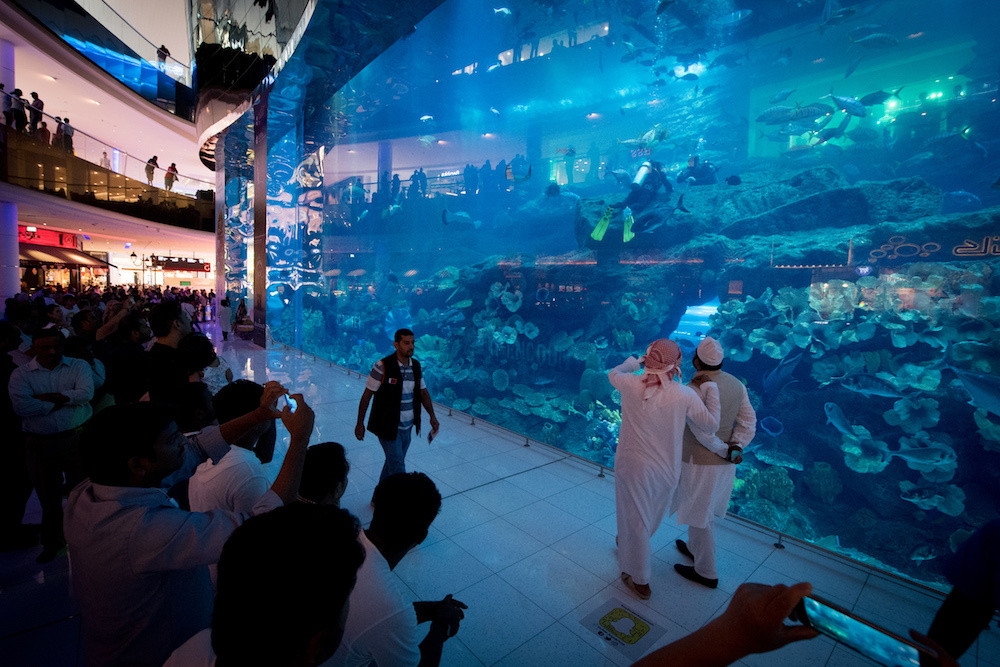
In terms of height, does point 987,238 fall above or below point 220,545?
above

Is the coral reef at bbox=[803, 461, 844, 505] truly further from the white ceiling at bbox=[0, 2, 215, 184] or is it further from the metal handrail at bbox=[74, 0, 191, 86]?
the metal handrail at bbox=[74, 0, 191, 86]

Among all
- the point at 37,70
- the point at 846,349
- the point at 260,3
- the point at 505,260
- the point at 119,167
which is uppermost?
the point at 37,70

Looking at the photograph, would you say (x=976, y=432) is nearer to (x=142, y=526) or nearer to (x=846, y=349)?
(x=846, y=349)

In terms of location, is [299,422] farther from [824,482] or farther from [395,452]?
[824,482]

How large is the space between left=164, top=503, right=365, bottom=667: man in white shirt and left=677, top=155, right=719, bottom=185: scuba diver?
13603mm

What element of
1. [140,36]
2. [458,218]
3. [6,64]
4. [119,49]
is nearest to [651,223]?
[458,218]

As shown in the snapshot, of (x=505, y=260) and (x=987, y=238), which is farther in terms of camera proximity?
(x=505, y=260)

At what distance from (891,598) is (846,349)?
7476 mm

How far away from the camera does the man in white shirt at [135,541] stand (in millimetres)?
1112

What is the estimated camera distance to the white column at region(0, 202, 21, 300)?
37.6 feet

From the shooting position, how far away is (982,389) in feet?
22.6

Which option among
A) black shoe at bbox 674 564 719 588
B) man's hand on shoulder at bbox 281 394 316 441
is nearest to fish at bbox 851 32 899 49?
black shoe at bbox 674 564 719 588

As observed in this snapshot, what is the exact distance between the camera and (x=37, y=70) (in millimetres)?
14258

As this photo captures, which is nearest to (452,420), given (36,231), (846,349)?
(846,349)
